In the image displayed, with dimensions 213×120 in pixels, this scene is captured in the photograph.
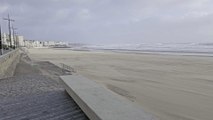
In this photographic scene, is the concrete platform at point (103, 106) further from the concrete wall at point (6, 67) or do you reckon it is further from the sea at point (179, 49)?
the sea at point (179, 49)

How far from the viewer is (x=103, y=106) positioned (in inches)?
160

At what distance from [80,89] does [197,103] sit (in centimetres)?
478

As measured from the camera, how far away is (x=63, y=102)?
5723 mm

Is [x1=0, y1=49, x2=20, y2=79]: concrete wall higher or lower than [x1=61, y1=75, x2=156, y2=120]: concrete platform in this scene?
lower

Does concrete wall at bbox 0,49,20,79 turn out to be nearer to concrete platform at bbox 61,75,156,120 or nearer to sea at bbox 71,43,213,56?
concrete platform at bbox 61,75,156,120

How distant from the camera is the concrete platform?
3.65 metres

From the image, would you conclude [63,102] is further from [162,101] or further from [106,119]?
[162,101]

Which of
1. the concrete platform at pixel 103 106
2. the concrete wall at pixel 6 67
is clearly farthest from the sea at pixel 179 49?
the concrete platform at pixel 103 106

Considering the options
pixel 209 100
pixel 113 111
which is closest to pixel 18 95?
pixel 113 111

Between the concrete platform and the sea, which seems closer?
the concrete platform

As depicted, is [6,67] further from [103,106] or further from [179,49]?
[179,49]

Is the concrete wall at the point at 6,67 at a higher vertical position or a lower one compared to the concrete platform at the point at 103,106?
lower

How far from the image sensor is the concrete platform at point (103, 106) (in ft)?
12.0

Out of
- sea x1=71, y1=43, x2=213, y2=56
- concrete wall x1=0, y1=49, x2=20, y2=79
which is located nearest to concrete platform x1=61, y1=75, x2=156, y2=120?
concrete wall x1=0, y1=49, x2=20, y2=79
